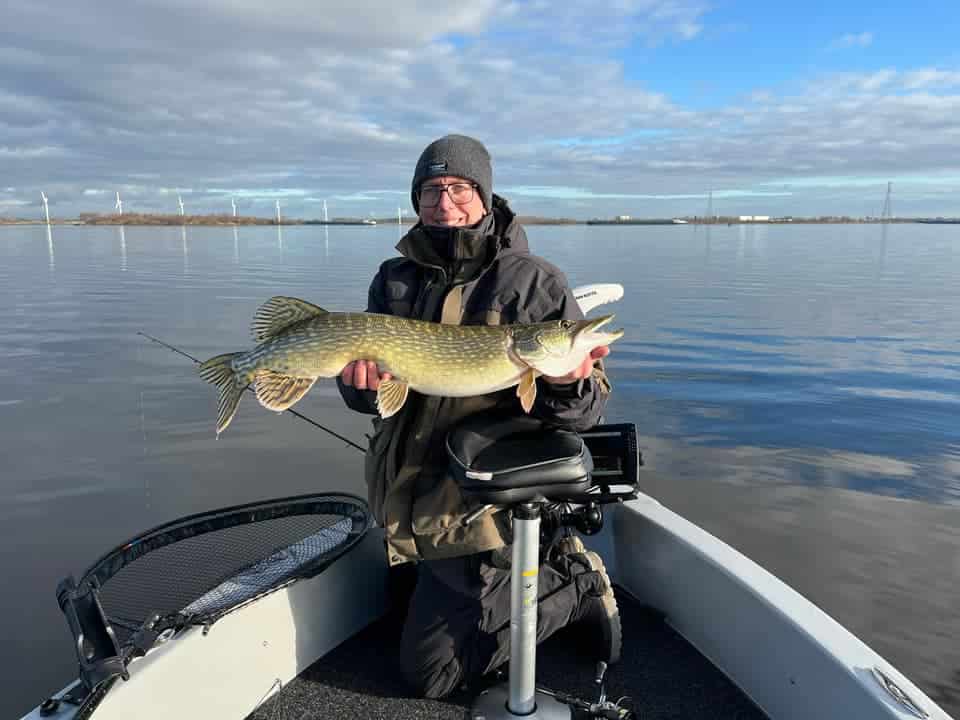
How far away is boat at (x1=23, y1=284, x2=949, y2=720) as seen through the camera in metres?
2.17

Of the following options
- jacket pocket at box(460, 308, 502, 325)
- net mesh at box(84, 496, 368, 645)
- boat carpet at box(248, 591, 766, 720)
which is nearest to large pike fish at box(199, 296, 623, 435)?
jacket pocket at box(460, 308, 502, 325)

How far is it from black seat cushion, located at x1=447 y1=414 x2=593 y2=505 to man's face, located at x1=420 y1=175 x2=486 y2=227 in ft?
3.51

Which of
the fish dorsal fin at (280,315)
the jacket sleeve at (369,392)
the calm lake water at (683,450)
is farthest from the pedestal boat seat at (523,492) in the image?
the calm lake water at (683,450)

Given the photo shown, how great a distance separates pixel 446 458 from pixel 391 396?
37 centimetres

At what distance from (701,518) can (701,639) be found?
2772 mm

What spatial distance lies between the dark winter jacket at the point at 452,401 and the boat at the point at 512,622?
9.0 inches

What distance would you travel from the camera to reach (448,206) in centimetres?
304

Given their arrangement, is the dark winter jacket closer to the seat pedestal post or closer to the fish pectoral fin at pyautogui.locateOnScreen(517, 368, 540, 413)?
the fish pectoral fin at pyautogui.locateOnScreen(517, 368, 540, 413)

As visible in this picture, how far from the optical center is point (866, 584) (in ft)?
15.5

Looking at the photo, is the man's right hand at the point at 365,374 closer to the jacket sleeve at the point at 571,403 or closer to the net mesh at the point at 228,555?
the jacket sleeve at the point at 571,403

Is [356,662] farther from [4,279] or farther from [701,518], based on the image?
[4,279]

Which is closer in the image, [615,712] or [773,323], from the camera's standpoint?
[615,712]

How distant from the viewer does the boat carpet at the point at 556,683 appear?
2791mm

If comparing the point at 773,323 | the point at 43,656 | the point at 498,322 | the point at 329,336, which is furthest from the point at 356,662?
the point at 773,323
